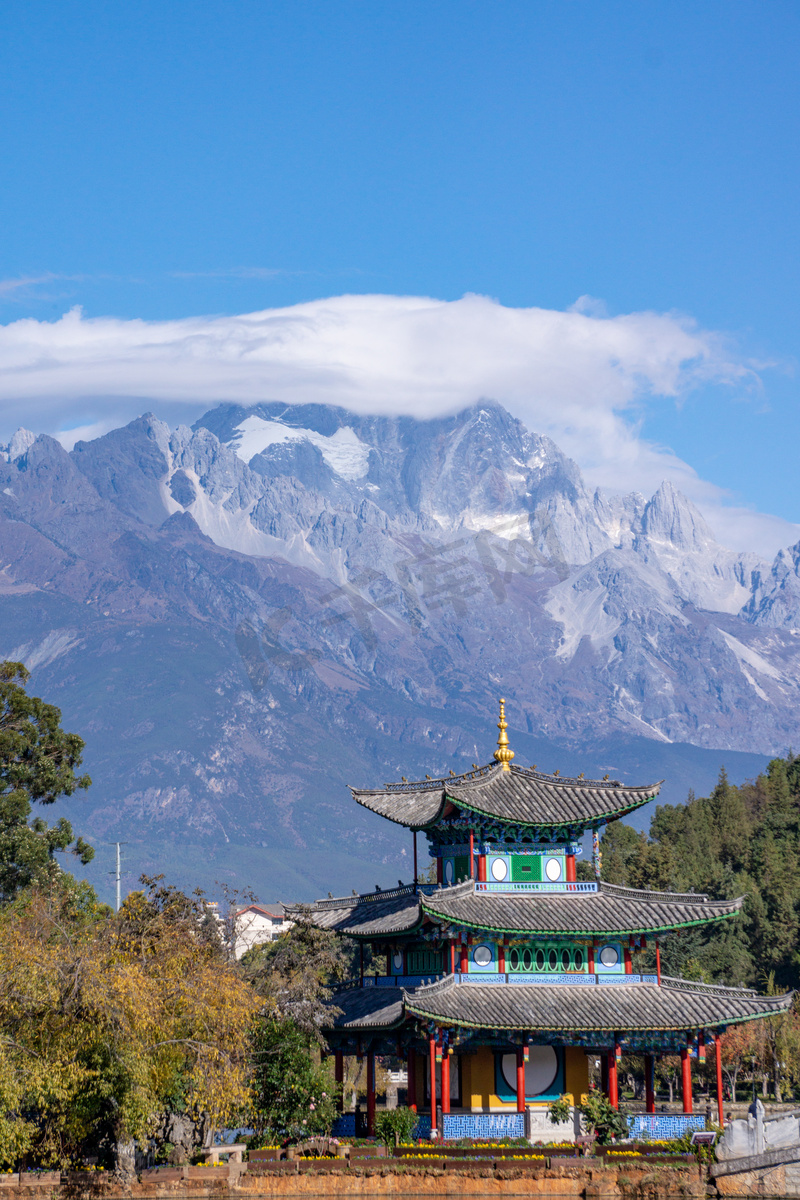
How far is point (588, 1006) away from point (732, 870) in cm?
9899

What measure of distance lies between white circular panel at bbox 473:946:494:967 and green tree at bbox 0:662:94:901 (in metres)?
34.1

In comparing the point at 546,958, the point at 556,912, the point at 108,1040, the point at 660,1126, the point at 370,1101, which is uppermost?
the point at 556,912

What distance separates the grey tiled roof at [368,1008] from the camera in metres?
67.4

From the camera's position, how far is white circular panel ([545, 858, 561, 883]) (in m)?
69.8

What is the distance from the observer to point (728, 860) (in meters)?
165

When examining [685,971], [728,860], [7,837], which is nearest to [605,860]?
[728,860]

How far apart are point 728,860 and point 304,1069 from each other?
110012mm

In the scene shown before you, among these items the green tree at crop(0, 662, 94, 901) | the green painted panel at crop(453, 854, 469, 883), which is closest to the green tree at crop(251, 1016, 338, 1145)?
the green painted panel at crop(453, 854, 469, 883)

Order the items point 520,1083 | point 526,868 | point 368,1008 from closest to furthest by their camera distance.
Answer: point 520,1083 → point 526,868 → point 368,1008

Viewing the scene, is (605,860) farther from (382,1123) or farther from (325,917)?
(382,1123)

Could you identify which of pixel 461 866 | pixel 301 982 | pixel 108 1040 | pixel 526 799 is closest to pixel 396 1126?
pixel 461 866

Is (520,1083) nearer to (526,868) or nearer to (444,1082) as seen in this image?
(444,1082)

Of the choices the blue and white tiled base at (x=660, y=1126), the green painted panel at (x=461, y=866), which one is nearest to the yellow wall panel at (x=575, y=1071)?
the blue and white tiled base at (x=660, y=1126)

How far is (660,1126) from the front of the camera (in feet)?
210
